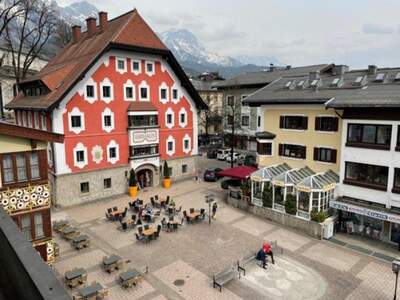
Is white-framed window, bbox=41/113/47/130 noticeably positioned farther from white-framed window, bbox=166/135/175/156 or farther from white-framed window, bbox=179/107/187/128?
white-framed window, bbox=179/107/187/128

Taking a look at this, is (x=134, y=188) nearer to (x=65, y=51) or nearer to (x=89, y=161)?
(x=89, y=161)

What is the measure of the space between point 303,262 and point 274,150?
38.7 feet

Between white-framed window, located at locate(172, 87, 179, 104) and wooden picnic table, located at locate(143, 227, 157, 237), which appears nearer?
wooden picnic table, located at locate(143, 227, 157, 237)

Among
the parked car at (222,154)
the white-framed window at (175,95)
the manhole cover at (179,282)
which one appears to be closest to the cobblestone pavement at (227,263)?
the manhole cover at (179,282)

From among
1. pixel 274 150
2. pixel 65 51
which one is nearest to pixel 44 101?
pixel 65 51

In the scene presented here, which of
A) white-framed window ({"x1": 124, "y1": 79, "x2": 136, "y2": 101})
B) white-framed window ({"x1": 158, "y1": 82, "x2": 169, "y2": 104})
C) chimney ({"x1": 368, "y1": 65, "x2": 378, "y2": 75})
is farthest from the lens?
white-framed window ({"x1": 158, "y1": 82, "x2": 169, "y2": 104})

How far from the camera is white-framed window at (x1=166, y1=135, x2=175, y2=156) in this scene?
34.2 m

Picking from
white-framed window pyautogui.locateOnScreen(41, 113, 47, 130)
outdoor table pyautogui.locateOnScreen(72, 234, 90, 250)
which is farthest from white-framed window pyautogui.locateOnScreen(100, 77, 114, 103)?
outdoor table pyautogui.locateOnScreen(72, 234, 90, 250)

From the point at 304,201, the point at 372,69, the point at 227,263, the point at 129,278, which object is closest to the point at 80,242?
the point at 129,278

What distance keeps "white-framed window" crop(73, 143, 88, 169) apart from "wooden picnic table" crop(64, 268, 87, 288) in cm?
1412

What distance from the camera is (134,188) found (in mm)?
30406

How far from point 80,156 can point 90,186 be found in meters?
2.98

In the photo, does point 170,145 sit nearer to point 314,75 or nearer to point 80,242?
point 314,75

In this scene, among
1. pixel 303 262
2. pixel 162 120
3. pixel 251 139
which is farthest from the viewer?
pixel 251 139
